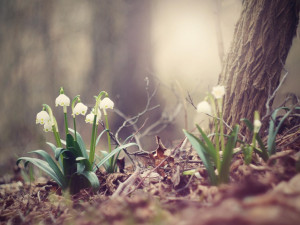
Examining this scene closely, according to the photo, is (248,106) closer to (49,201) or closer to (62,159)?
(62,159)

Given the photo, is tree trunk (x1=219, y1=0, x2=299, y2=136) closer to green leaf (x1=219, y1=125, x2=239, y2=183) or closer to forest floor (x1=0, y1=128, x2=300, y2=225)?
forest floor (x1=0, y1=128, x2=300, y2=225)

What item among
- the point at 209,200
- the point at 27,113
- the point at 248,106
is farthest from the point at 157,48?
the point at 209,200

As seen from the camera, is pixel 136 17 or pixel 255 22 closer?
pixel 255 22

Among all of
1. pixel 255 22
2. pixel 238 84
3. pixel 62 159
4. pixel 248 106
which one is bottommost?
pixel 62 159

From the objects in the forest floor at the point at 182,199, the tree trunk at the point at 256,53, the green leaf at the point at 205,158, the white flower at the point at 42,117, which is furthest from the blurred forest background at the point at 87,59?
the green leaf at the point at 205,158

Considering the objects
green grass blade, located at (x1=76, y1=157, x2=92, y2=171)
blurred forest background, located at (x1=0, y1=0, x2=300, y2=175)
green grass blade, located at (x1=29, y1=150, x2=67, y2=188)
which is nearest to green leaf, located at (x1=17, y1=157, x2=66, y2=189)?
green grass blade, located at (x1=29, y1=150, x2=67, y2=188)

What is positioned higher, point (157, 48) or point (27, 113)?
point (157, 48)

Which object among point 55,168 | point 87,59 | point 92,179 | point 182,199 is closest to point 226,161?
point 182,199
